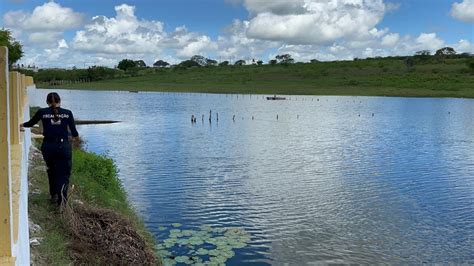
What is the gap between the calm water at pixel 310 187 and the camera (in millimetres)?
16984

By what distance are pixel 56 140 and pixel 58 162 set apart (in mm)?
643

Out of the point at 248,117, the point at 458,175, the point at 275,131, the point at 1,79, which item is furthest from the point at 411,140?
the point at 1,79

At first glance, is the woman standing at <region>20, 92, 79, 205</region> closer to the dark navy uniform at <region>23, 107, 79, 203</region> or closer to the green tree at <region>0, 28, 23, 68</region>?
the dark navy uniform at <region>23, 107, 79, 203</region>

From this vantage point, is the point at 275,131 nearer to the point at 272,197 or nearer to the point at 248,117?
the point at 248,117

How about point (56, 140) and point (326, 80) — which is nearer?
point (56, 140)

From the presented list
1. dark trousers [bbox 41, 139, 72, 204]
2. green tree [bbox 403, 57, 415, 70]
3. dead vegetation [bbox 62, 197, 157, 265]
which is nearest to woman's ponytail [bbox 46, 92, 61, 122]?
dark trousers [bbox 41, 139, 72, 204]

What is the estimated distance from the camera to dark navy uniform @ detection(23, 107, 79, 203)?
1114 cm

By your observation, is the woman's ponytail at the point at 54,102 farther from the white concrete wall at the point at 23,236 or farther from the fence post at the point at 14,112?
the white concrete wall at the point at 23,236

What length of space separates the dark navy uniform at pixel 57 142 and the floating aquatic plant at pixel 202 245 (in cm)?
399

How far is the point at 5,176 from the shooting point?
438 cm

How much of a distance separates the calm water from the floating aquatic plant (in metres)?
0.38

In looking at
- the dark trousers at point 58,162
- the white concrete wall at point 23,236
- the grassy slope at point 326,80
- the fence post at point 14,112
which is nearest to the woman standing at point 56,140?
the dark trousers at point 58,162

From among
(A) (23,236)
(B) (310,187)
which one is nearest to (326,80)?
(B) (310,187)

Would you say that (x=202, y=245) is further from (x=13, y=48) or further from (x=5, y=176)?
(x=13, y=48)
